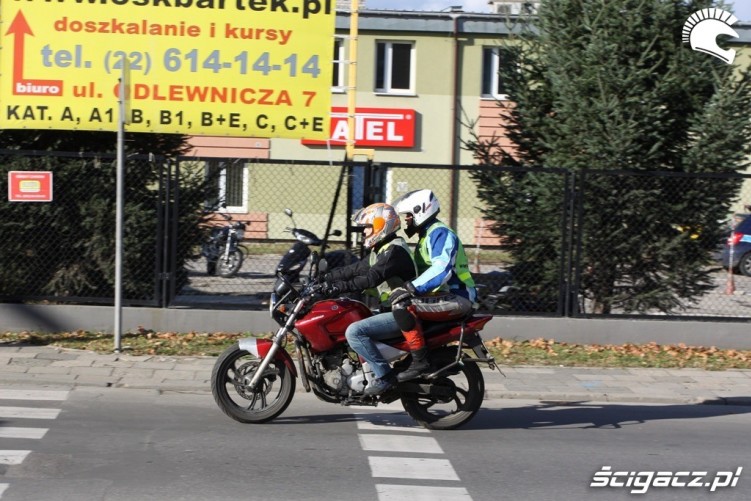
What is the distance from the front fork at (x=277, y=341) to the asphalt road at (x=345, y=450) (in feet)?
1.32

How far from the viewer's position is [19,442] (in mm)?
7102

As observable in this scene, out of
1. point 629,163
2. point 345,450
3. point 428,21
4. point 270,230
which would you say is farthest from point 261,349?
point 428,21

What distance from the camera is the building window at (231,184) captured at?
1187 centimetres

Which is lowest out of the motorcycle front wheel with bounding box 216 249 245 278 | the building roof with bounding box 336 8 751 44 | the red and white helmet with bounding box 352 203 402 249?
the motorcycle front wheel with bounding box 216 249 245 278

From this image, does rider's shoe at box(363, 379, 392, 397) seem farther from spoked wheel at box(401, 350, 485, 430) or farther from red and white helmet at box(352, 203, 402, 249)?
red and white helmet at box(352, 203, 402, 249)

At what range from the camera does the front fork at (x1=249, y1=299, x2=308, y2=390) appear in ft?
24.9

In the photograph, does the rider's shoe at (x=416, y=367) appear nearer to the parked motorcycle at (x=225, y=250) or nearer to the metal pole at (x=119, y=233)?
the metal pole at (x=119, y=233)

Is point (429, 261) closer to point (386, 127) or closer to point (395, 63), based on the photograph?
point (386, 127)

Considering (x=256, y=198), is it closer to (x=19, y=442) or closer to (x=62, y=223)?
(x=62, y=223)

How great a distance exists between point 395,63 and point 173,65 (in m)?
14.9

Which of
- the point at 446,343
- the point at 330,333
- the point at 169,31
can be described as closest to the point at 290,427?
the point at 330,333

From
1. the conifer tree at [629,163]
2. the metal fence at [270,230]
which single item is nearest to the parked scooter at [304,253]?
the metal fence at [270,230]

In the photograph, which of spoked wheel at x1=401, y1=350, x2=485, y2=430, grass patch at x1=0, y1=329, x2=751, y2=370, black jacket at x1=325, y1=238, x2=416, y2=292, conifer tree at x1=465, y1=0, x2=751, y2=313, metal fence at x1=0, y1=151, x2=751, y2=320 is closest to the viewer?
black jacket at x1=325, y1=238, x2=416, y2=292

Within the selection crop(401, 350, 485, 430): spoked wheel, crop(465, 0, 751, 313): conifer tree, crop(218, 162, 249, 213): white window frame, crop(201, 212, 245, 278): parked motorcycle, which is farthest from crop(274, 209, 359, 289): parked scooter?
crop(465, 0, 751, 313): conifer tree
